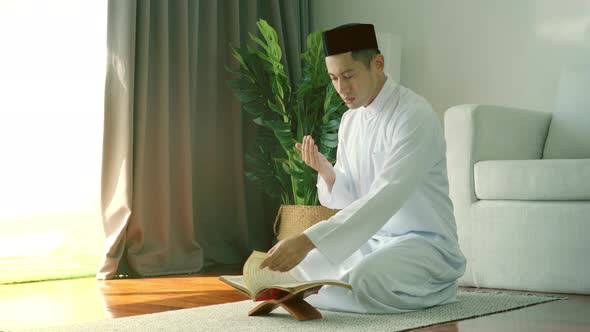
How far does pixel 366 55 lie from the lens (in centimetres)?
230

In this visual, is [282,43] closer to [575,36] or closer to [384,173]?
[575,36]

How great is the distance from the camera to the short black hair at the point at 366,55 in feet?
7.47

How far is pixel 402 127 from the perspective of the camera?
231 cm

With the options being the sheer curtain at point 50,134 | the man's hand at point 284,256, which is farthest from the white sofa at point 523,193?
the sheer curtain at point 50,134

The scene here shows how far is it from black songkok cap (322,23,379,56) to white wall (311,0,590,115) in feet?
6.50

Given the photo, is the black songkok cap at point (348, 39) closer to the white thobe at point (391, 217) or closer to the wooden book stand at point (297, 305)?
the white thobe at point (391, 217)

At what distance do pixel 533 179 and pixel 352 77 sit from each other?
3.27 ft

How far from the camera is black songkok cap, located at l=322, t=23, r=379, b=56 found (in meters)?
2.25

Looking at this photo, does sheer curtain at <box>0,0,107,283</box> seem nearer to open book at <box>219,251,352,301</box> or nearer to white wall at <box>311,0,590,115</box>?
white wall at <box>311,0,590,115</box>

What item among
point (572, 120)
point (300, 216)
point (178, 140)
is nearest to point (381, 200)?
point (572, 120)

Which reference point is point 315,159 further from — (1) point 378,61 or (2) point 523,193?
(2) point 523,193

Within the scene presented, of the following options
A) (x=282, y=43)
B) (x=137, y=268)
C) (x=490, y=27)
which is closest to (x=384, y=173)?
(x=137, y=268)

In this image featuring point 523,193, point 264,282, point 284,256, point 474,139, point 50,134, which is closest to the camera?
point 284,256

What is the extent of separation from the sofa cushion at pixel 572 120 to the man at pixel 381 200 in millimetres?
1166
